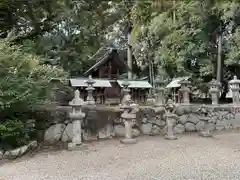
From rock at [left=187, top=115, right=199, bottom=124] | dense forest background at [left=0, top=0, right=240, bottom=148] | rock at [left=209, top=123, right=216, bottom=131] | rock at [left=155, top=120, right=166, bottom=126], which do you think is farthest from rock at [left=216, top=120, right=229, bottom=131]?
dense forest background at [left=0, top=0, right=240, bottom=148]

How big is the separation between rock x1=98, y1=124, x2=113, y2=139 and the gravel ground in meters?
0.35

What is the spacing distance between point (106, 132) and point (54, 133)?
1265mm

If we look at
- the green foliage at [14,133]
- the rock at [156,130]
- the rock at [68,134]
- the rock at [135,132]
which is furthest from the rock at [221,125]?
the green foliage at [14,133]

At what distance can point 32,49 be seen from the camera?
19.6 feet

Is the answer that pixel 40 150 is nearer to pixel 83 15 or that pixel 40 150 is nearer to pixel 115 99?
pixel 83 15

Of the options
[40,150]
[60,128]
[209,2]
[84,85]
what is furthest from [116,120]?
[84,85]

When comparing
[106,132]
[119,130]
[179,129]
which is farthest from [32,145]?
[179,129]

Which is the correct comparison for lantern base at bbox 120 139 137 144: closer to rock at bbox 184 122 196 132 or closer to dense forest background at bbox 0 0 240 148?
dense forest background at bbox 0 0 240 148

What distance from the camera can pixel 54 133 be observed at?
5.69 meters

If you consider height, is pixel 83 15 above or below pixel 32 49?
above

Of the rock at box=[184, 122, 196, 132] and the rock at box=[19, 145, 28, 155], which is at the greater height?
the rock at box=[184, 122, 196, 132]

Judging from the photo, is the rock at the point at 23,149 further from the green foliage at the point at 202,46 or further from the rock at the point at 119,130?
the green foliage at the point at 202,46

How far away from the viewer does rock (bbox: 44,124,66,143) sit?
222 inches

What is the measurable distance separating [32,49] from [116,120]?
2.66 metres
